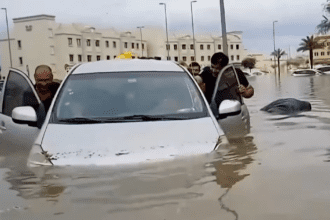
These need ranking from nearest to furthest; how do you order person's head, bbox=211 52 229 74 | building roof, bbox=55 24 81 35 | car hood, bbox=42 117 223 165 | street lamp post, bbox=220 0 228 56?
car hood, bbox=42 117 223 165, person's head, bbox=211 52 229 74, street lamp post, bbox=220 0 228 56, building roof, bbox=55 24 81 35

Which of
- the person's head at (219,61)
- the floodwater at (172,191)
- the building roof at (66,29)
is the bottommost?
the floodwater at (172,191)

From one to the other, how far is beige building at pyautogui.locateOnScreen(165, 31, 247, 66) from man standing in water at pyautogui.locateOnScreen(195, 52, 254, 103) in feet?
349

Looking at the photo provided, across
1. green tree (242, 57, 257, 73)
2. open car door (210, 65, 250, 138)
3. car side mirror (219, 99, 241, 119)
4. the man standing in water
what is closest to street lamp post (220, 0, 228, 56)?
the man standing in water

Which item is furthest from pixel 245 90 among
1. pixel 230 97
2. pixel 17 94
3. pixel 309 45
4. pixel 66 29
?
pixel 309 45

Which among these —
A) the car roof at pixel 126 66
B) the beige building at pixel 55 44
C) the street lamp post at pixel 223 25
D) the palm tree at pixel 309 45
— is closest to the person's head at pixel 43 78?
the car roof at pixel 126 66

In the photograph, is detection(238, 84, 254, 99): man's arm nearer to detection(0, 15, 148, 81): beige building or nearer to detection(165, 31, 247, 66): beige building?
detection(0, 15, 148, 81): beige building

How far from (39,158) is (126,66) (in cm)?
181

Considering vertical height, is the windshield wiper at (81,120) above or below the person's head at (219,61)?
below

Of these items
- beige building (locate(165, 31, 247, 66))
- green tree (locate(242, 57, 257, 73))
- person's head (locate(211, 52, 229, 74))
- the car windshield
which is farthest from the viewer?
green tree (locate(242, 57, 257, 73))

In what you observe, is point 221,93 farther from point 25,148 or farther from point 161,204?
point 161,204

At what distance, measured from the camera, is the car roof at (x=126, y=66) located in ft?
20.7

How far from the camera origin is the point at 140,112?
18.6 ft

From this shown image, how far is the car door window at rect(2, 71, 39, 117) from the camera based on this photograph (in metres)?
6.83

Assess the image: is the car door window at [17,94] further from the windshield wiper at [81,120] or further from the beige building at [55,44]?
the beige building at [55,44]
